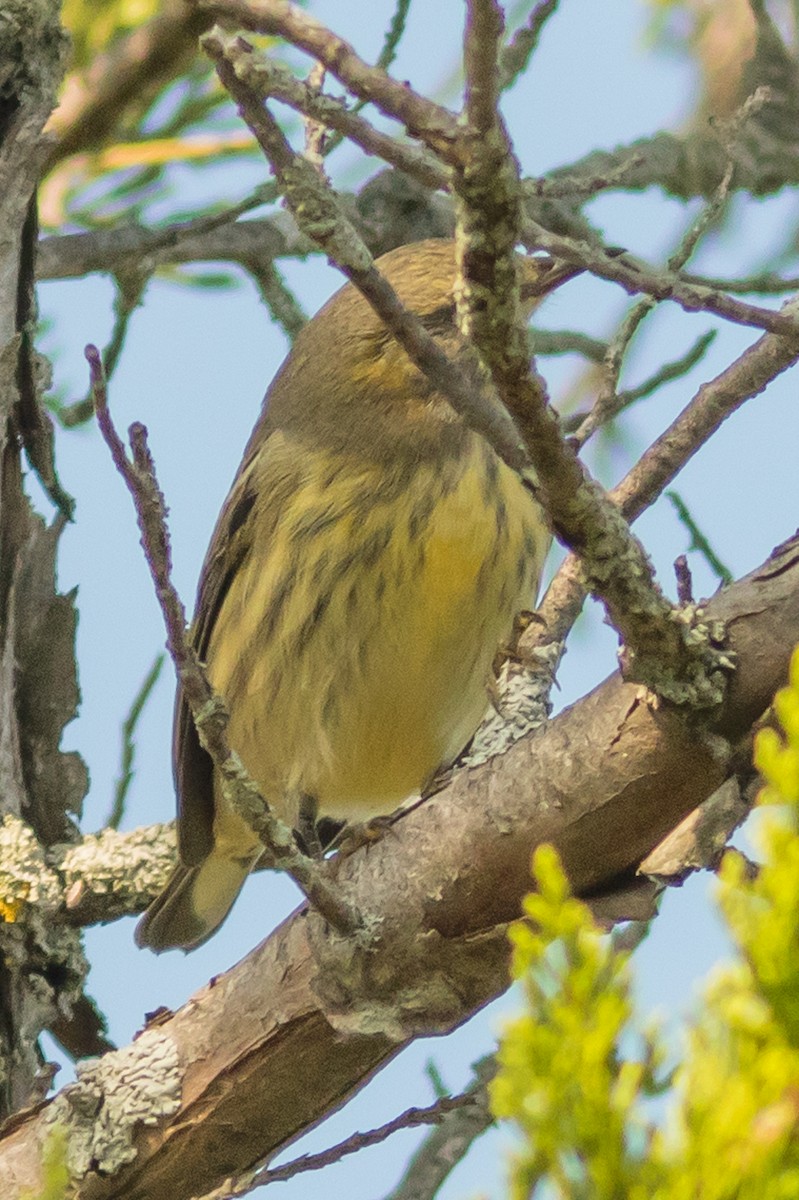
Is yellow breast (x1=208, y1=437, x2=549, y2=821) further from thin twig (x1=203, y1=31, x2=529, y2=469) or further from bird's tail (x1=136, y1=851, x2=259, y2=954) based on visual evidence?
thin twig (x1=203, y1=31, x2=529, y2=469)

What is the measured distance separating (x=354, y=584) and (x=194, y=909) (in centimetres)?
130

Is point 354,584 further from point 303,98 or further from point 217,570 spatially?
point 303,98

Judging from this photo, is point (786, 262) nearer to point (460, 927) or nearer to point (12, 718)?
point (12, 718)

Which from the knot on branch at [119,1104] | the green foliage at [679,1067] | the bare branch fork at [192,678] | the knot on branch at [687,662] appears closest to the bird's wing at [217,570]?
the knot on branch at [119,1104]

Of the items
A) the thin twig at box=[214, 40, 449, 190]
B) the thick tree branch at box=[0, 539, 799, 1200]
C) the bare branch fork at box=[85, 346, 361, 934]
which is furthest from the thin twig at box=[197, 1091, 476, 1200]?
the thin twig at box=[214, 40, 449, 190]

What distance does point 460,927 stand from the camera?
9.37ft

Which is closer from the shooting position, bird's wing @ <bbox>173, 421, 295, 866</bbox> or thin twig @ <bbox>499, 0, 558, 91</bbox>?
thin twig @ <bbox>499, 0, 558, 91</bbox>

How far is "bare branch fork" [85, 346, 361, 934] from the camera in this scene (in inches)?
89.4

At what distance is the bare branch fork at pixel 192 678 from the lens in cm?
227

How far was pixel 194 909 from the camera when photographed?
16.0 ft

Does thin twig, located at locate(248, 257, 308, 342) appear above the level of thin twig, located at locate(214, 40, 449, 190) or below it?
above

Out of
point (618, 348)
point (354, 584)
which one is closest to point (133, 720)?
point (354, 584)

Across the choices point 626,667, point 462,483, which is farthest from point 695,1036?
point 462,483

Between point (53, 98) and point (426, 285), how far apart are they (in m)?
1.09
